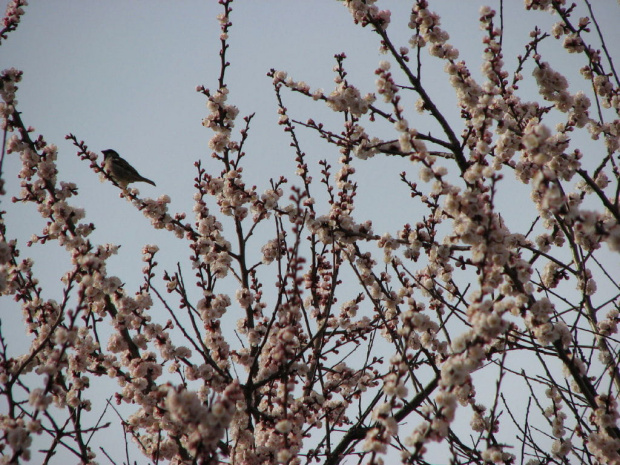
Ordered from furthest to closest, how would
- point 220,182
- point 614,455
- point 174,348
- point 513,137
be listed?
point 220,182
point 174,348
point 513,137
point 614,455

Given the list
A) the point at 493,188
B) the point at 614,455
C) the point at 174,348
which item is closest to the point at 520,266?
the point at 493,188

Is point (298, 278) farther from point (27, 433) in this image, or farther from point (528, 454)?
point (528, 454)

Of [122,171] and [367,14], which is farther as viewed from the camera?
[122,171]

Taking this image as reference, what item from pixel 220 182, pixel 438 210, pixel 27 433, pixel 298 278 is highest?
pixel 220 182

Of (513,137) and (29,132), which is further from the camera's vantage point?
(29,132)

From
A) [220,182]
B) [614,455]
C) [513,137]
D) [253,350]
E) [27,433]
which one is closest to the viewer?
[27,433]

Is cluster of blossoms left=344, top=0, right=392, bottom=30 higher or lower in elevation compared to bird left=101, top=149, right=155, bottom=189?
lower

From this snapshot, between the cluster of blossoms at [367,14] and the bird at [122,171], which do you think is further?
the bird at [122,171]

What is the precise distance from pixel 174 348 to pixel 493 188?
10.5ft

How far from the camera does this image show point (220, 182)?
5.81m

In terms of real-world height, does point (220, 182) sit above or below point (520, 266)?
above

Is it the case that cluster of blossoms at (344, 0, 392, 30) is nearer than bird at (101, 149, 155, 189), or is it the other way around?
cluster of blossoms at (344, 0, 392, 30)

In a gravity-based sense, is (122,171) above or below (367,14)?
above

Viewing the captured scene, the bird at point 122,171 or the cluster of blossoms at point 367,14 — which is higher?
the bird at point 122,171
